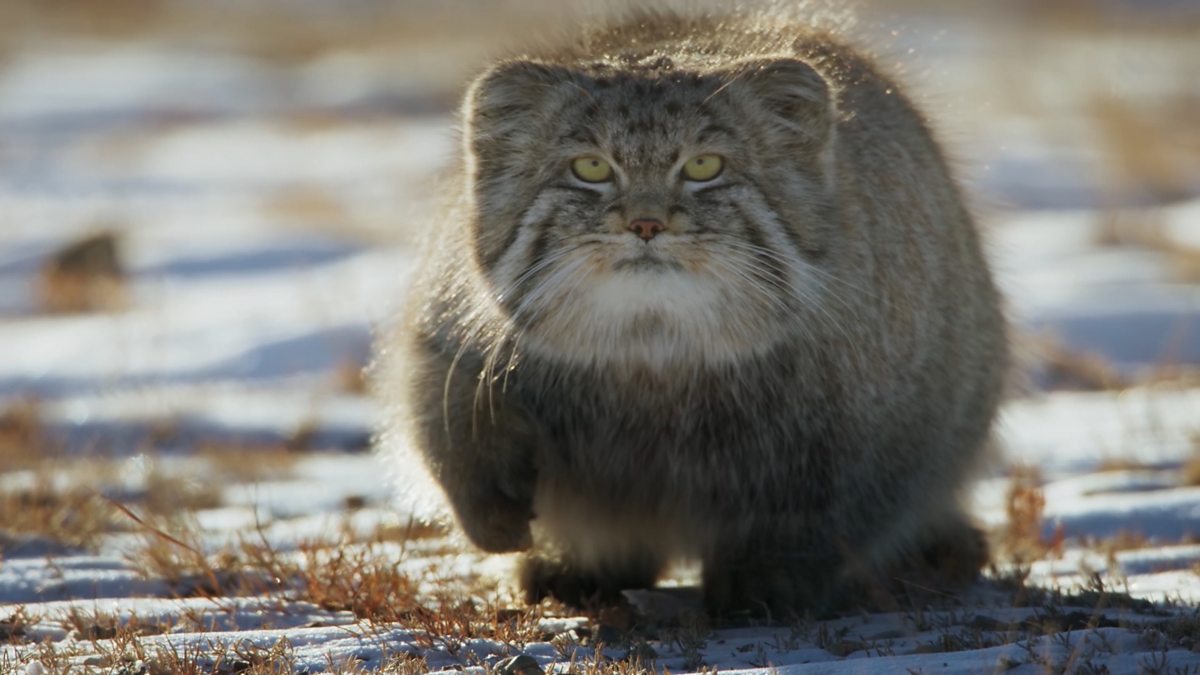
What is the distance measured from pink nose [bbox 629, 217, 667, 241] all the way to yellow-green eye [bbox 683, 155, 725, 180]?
0.30 m

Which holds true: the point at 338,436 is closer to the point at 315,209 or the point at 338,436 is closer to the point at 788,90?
the point at 788,90

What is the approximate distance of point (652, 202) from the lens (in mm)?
4320

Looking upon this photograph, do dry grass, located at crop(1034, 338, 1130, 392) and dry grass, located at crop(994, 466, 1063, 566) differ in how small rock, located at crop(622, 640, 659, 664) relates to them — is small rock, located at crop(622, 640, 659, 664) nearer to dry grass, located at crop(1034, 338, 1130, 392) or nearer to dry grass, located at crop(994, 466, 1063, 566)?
dry grass, located at crop(994, 466, 1063, 566)

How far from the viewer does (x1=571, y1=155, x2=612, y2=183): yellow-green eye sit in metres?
4.49

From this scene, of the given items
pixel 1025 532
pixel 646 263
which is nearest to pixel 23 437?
pixel 646 263

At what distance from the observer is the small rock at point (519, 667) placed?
147 inches

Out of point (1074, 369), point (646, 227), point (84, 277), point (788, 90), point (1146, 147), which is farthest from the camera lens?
point (1146, 147)

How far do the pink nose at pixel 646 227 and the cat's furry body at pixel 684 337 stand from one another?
0.02 metres

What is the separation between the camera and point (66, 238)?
46.8 ft

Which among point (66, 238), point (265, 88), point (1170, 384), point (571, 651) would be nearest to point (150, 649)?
point (571, 651)

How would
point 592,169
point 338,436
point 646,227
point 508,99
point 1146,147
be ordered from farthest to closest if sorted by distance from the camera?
point 1146,147, point 338,436, point 508,99, point 592,169, point 646,227

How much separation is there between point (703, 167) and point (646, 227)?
0.40m

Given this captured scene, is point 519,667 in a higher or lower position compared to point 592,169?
lower

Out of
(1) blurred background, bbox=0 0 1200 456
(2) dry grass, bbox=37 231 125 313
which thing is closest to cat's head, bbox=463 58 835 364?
(1) blurred background, bbox=0 0 1200 456
